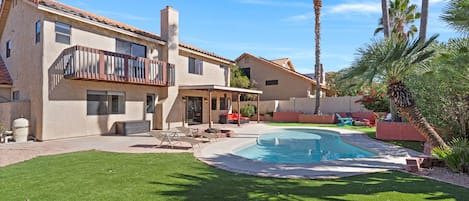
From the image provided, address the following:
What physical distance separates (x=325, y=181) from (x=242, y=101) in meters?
26.3

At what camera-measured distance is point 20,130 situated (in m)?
13.1

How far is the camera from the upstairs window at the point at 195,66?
21.9 meters

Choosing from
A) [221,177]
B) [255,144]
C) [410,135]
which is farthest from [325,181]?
[410,135]

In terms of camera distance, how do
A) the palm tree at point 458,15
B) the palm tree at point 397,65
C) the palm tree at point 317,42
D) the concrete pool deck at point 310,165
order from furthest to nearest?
the palm tree at point 317,42 < the palm tree at point 397,65 < the concrete pool deck at point 310,165 < the palm tree at point 458,15

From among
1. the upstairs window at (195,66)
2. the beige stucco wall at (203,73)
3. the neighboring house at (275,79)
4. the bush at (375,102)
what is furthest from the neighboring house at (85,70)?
the neighboring house at (275,79)

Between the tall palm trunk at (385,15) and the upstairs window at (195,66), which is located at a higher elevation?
the tall palm trunk at (385,15)

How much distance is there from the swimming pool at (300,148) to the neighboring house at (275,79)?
13.2 metres

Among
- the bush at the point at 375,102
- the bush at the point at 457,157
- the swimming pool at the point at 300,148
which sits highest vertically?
the bush at the point at 375,102

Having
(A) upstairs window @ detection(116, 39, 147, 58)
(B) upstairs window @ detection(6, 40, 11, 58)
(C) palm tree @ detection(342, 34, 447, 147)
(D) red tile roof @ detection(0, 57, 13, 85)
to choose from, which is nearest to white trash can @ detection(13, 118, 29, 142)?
(D) red tile roof @ detection(0, 57, 13, 85)

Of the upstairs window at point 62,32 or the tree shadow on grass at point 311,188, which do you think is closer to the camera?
the tree shadow on grass at point 311,188

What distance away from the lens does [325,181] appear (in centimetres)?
667

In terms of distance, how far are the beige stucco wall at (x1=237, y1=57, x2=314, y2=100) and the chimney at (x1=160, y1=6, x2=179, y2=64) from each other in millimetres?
16560

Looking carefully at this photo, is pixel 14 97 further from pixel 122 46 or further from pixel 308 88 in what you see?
pixel 308 88

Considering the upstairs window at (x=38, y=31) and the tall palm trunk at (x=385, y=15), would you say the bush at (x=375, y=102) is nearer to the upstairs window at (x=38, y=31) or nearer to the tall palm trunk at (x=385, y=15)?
the tall palm trunk at (x=385, y=15)
